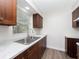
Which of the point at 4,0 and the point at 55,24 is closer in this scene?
the point at 4,0

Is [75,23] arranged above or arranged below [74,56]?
above

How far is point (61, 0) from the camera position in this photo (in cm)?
312

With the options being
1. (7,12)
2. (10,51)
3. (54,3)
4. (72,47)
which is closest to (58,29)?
(72,47)

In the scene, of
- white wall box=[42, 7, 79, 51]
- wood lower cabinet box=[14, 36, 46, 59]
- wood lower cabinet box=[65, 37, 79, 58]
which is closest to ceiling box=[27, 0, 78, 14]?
white wall box=[42, 7, 79, 51]

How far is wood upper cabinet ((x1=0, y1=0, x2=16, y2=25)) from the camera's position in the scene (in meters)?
1.17

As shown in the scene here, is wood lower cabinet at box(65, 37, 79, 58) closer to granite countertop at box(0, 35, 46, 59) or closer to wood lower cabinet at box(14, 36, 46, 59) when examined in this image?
wood lower cabinet at box(14, 36, 46, 59)

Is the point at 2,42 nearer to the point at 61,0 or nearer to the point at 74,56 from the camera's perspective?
the point at 61,0

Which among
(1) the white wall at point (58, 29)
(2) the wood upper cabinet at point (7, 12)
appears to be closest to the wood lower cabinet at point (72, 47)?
(1) the white wall at point (58, 29)

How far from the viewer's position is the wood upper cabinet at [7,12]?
1.17 metres

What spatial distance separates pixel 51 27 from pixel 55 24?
0.35 m

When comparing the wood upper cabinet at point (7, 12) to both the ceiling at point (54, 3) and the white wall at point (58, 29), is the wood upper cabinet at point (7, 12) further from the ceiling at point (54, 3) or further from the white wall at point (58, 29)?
the white wall at point (58, 29)

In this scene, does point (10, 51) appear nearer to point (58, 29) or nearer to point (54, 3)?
point (54, 3)

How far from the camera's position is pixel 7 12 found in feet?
4.23

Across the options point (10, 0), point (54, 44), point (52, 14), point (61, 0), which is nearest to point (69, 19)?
point (52, 14)
